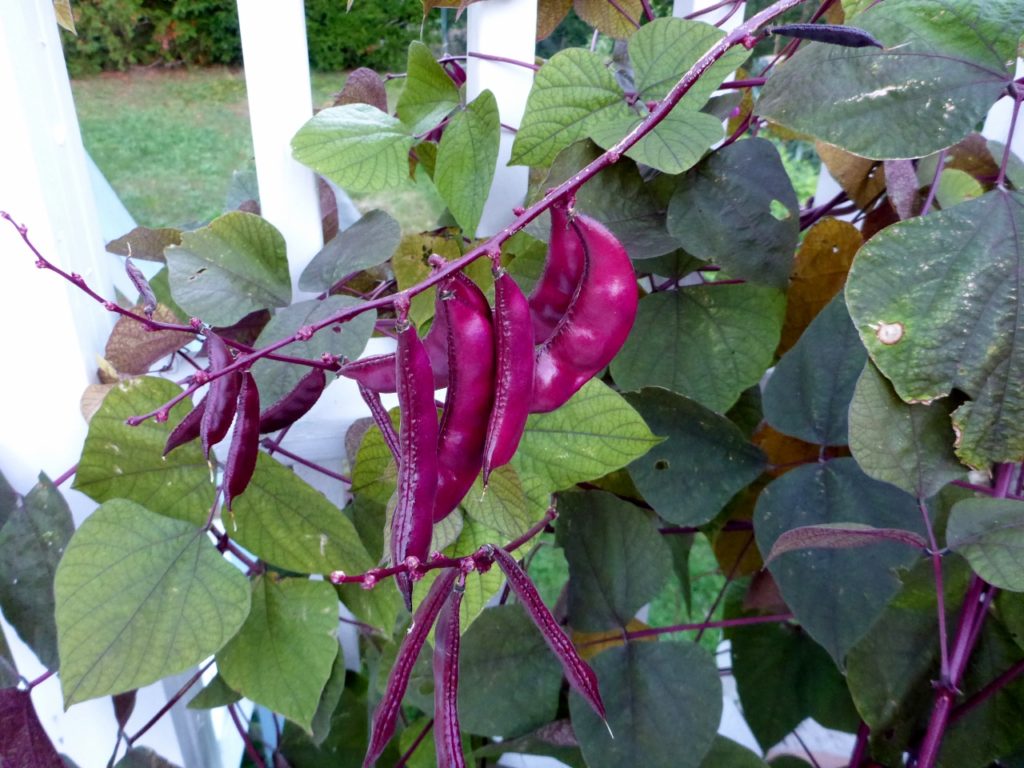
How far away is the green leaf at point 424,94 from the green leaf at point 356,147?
1.2 inches

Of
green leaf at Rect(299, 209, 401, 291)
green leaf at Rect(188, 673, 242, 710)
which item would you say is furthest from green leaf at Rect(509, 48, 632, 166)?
green leaf at Rect(188, 673, 242, 710)

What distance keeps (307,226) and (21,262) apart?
19 cm

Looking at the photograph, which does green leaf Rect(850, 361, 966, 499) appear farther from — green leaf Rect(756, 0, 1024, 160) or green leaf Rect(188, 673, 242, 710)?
green leaf Rect(188, 673, 242, 710)

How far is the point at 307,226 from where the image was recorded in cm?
58

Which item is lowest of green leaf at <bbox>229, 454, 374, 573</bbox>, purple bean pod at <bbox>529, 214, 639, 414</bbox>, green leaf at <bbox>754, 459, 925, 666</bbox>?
green leaf at <bbox>754, 459, 925, 666</bbox>

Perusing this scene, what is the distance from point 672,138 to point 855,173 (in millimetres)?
250

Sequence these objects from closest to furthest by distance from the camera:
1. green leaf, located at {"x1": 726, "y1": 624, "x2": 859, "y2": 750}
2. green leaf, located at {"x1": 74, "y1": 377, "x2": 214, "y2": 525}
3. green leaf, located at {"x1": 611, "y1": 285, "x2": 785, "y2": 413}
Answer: green leaf, located at {"x1": 74, "y1": 377, "x2": 214, "y2": 525}
green leaf, located at {"x1": 611, "y1": 285, "x2": 785, "y2": 413}
green leaf, located at {"x1": 726, "y1": 624, "x2": 859, "y2": 750}

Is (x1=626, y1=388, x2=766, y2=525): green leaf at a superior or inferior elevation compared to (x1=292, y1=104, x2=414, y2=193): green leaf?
inferior

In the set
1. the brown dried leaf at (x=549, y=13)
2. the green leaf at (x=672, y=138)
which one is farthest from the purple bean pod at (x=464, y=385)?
the brown dried leaf at (x=549, y=13)

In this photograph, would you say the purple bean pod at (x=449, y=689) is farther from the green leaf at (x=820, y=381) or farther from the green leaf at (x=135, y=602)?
the green leaf at (x=820, y=381)

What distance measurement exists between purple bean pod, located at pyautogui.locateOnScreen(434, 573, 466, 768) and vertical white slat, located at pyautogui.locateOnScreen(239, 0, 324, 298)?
14.5 inches

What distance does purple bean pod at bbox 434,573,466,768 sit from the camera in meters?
0.30

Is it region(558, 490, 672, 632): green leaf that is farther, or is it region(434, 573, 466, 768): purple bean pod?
region(558, 490, 672, 632): green leaf

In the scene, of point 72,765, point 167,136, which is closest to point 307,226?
point 72,765
